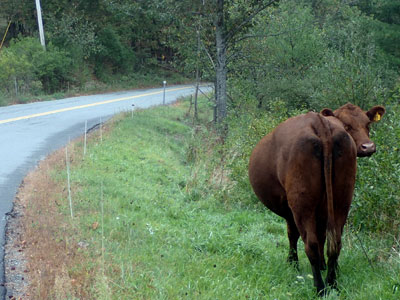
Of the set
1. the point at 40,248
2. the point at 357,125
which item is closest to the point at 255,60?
the point at 357,125

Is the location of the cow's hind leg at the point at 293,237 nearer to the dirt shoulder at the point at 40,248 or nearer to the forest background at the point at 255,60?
the forest background at the point at 255,60

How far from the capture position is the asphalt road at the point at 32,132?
9163 millimetres

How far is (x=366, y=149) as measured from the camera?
237 inches

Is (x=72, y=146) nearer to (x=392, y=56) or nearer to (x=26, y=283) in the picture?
(x=26, y=283)

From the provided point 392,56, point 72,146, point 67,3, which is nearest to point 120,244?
point 72,146

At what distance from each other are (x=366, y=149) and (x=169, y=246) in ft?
8.75

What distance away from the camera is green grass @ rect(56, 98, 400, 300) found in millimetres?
5246

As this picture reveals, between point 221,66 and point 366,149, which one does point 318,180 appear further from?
point 221,66

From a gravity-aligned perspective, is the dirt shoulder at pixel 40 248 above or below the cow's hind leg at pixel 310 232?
below

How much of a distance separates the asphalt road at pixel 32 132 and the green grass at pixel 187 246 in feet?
3.17

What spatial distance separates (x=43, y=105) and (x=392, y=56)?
16.9 m

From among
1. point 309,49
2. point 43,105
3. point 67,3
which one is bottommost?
point 43,105

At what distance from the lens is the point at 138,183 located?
33.2ft

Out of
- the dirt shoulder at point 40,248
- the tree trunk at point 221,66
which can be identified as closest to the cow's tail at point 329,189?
the dirt shoulder at point 40,248
